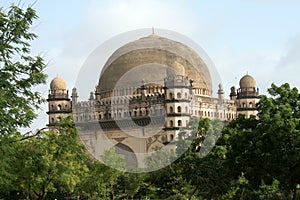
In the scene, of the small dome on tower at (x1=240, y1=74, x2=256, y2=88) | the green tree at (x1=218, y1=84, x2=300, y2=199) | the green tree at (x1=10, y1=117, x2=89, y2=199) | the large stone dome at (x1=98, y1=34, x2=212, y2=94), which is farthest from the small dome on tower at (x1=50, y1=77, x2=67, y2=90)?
the green tree at (x1=218, y1=84, x2=300, y2=199)

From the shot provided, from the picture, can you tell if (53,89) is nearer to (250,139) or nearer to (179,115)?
(179,115)

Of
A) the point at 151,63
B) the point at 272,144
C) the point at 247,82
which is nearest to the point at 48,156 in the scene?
the point at 272,144

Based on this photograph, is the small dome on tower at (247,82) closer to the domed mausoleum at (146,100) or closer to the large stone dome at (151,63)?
the domed mausoleum at (146,100)

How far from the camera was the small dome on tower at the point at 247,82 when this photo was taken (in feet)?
246

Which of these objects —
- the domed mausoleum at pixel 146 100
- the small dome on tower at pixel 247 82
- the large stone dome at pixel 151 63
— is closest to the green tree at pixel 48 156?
the domed mausoleum at pixel 146 100

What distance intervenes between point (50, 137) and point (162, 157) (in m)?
22.2

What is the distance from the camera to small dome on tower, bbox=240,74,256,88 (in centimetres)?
7506

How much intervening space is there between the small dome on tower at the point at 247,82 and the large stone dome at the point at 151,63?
5.49 m

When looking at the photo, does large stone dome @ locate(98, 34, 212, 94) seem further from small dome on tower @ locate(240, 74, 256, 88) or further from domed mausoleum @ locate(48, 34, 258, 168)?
small dome on tower @ locate(240, 74, 256, 88)

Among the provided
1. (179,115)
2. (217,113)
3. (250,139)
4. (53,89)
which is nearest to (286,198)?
(250,139)

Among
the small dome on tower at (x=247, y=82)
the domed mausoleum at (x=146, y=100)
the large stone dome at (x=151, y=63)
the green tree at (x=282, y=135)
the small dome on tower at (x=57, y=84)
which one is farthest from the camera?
the small dome on tower at (x=247, y=82)

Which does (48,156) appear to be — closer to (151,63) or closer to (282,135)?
(282,135)

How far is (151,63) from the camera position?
68.0 metres

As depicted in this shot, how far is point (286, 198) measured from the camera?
93.9 feet
